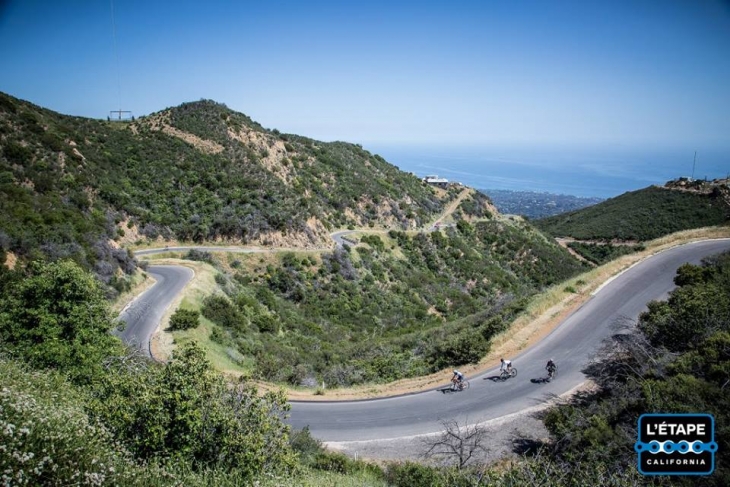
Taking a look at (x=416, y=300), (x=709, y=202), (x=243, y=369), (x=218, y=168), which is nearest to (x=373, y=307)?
(x=416, y=300)

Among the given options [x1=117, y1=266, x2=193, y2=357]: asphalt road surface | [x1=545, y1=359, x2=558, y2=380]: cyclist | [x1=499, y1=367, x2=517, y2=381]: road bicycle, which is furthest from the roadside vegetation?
[x1=117, y1=266, x2=193, y2=357]: asphalt road surface

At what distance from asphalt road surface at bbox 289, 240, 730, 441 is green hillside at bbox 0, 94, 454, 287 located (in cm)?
1456

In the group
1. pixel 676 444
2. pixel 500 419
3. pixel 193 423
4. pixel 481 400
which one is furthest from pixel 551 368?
pixel 193 423

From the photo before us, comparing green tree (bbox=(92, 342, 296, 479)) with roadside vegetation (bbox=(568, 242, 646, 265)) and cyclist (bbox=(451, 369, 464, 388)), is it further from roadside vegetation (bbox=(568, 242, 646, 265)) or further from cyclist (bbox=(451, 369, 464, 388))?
roadside vegetation (bbox=(568, 242, 646, 265))

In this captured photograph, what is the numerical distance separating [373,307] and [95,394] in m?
25.1

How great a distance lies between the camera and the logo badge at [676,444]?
7457 millimetres

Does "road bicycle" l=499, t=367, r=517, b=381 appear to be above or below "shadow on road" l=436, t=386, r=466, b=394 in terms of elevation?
above

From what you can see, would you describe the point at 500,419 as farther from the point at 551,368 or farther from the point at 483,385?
the point at 551,368

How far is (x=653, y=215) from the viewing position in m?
64.8

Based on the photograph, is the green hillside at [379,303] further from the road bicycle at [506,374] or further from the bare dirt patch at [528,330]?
the road bicycle at [506,374]

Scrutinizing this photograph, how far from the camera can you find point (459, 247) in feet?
164

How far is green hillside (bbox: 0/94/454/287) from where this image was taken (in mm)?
21109

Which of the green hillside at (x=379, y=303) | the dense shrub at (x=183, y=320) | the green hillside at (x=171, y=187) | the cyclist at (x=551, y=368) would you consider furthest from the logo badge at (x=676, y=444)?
the green hillside at (x=171, y=187)

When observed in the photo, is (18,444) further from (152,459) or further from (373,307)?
(373,307)
